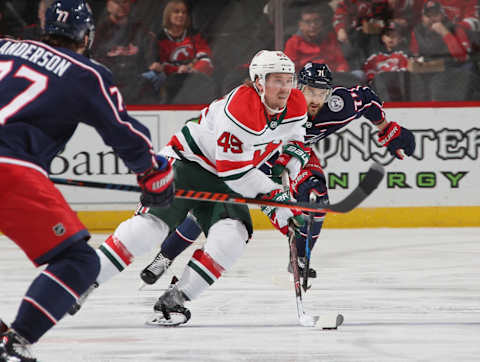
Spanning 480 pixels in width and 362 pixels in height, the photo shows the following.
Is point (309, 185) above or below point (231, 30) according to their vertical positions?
below

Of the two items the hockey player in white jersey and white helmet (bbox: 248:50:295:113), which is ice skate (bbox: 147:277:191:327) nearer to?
the hockey player in white jersey

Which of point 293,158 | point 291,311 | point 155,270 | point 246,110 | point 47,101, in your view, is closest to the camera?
point 47,101

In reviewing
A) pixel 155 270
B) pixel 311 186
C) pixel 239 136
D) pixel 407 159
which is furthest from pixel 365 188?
pixel 407 159

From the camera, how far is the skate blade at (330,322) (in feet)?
9.96

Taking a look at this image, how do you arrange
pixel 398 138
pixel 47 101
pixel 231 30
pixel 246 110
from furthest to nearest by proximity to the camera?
1. pixel 231 30
2. pixel 398 138
3. pixel 246 110
4. pixel 47 101

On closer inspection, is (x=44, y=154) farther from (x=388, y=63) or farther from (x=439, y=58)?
(x=439, y=58)

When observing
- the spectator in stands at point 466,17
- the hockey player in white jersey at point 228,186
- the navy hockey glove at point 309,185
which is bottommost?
the navy hockey glove at point 309,185

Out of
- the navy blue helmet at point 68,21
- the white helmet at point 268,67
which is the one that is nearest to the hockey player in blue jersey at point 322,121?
the white helmet at point 268,67

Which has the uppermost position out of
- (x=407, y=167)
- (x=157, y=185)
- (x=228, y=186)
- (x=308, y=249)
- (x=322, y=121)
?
(x=157, y=185)

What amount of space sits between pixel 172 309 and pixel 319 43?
11.6 ft

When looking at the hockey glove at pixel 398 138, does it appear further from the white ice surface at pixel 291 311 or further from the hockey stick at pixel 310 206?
the hockey stick at pixel 310 206

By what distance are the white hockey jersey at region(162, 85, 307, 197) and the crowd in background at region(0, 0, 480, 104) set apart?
300cm

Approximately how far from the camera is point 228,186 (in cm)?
321

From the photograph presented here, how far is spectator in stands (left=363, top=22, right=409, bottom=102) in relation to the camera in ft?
20.6
